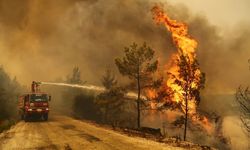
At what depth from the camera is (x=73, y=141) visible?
71.2 feet

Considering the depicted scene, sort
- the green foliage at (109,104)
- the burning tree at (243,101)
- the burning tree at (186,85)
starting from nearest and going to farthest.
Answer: the burning tree at (243,101), the burning tree at (186,85), the green foliage at (109,104)

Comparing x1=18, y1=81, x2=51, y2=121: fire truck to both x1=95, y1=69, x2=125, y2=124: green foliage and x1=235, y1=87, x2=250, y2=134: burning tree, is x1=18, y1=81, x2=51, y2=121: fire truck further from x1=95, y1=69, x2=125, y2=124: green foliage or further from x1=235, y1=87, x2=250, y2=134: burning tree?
x1=235, y1=87, x2=250, y2=134: burning tree

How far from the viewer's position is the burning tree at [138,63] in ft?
135

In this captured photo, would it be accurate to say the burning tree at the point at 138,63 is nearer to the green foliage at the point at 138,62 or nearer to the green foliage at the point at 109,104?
the green foliage at the point at 138,62

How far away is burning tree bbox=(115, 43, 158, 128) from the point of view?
4106cm

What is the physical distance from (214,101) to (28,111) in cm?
3942

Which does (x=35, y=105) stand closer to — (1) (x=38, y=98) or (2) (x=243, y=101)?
(1) (x=38, y=98)

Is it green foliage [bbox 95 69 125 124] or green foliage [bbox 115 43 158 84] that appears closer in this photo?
green foliage [bbox 115 43 158 84]

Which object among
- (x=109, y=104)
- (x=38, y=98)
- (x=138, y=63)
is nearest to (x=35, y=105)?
(x=38, y=98)

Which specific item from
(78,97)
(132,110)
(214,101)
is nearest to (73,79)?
(78,97)

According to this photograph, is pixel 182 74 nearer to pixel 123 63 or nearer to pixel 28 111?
pixel 123 63

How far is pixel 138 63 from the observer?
41.6 metres

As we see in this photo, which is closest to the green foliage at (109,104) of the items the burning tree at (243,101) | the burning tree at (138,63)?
the burning tree at (138,63)

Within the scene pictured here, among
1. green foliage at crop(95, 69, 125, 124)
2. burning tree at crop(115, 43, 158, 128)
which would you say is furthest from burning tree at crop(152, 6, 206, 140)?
green foliage at crop(95, 69, 125, 124)
